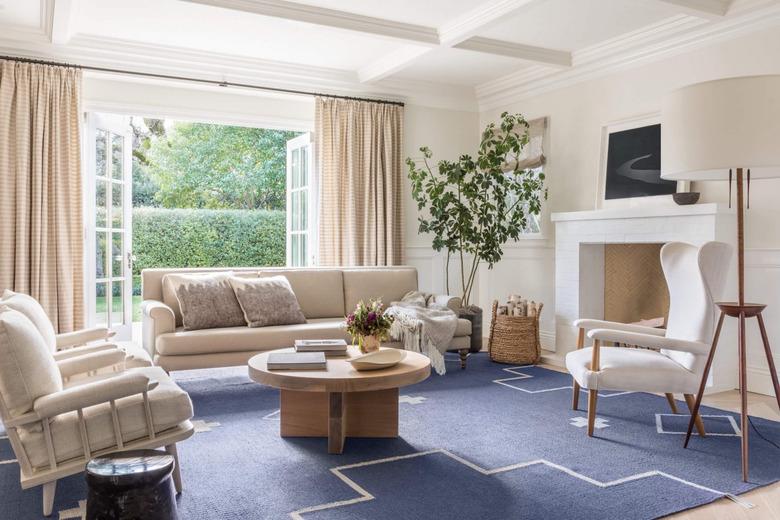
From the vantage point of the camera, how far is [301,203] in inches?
249

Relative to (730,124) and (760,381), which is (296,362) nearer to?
(730,124)

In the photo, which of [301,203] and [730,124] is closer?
[730,124]

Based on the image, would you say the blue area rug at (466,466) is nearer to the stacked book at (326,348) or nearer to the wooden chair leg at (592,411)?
the wooden chair leg at (592,411)

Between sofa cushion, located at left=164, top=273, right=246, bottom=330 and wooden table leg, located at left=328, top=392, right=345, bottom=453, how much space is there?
5.58ft

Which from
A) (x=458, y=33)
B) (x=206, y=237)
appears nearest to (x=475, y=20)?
(x=458, y=33)

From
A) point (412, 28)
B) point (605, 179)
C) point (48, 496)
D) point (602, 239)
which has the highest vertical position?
point (412, 28)

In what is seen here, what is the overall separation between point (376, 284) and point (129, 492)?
367 centimetres

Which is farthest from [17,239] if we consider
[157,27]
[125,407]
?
[125,407]

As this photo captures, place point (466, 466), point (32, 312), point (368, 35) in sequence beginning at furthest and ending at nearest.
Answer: point (368, 35), point (32, 312), point (466, 466)

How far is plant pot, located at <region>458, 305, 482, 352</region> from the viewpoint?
529cm

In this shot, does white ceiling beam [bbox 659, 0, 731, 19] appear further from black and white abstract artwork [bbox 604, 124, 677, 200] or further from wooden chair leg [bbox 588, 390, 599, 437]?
wooden chair leg [bbox 588, 390, 599, 437]

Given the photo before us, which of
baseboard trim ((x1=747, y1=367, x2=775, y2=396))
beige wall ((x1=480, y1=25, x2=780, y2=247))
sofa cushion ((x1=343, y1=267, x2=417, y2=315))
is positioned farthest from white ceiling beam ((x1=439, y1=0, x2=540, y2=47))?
baseboard trim ((x1=747, y1=367, x2=775, y2=396))

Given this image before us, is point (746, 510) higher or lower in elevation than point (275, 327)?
lower

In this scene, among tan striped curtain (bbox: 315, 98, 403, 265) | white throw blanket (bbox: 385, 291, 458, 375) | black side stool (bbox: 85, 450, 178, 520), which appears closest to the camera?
black side stool (bbox: 85, 450, 178, 520)
